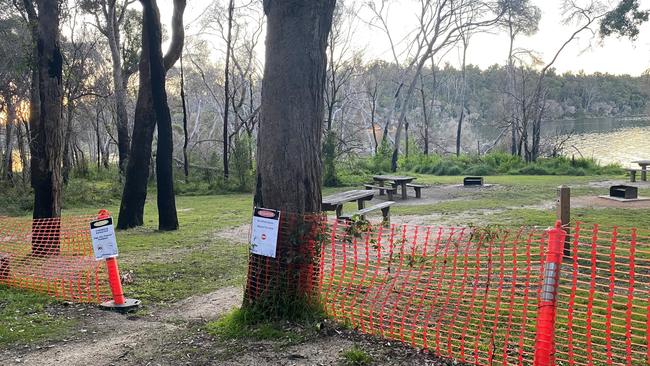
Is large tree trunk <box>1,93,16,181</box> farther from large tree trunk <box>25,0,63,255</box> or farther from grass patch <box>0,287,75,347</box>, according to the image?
grass patch <box>0,287,75,347</box>

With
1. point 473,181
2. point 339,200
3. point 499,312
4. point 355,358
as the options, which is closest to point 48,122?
point 339,200

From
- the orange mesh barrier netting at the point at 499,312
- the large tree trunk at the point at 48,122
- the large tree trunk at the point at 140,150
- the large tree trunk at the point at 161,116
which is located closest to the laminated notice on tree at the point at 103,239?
the orange mesh barrier netting at the point at 499,312

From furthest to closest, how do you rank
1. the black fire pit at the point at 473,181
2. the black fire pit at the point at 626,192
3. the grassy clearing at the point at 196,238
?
the black fire pit at the point at 473,181, the black fire pit at the point at 626,192, the grassy clearing at the point at 196,238

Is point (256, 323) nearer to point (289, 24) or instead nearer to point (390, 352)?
point (390, 352)

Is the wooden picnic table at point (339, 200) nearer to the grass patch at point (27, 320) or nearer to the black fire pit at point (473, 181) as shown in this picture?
the grass patch at point (27, 320)

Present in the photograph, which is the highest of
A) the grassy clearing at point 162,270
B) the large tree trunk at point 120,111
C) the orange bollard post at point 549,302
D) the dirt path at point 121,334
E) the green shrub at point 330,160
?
the large tree trunk at point 120,111

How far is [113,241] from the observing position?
225 inches

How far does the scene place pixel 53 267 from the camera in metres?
7.41

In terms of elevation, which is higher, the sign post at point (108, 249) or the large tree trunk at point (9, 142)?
the large tree trunk at point (9, 142)

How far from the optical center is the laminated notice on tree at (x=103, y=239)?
18.6 ft

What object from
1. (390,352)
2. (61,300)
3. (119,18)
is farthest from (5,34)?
(390,352)

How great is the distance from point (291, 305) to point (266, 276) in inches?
13.0

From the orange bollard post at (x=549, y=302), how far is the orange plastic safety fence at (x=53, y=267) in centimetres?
454

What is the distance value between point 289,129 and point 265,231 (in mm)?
910
